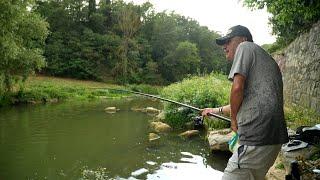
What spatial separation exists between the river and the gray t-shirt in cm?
534

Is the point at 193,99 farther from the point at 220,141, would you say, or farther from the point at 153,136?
the point at 220,141

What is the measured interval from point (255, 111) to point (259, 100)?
0.29 feet

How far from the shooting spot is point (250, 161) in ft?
9.53

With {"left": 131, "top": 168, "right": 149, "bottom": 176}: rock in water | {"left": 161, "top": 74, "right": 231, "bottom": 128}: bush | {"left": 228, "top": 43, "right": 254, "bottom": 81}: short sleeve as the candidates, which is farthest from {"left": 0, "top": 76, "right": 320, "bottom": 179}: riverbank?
{"left": 228, "top": 43, "right": 254, "bottom": 81}: short sleeve

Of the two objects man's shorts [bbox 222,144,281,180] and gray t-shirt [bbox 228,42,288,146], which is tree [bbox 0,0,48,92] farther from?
man's shorts [bbox 222,144,281,180]

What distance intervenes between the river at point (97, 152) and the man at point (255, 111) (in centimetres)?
524

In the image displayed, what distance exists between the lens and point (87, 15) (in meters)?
47.1

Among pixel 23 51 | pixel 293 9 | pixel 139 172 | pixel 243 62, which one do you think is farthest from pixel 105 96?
pixel 243 62

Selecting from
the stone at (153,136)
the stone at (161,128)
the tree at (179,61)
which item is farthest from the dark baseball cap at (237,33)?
the tree at (179,61)

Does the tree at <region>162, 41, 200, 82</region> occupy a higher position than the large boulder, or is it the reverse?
the tree at <region>162, 41, 200, 82</region>

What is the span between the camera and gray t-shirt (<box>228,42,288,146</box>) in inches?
112

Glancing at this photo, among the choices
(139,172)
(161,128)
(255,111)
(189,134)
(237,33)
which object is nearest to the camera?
(255,111)

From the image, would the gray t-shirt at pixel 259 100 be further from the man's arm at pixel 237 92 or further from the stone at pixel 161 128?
the stone at pixel 161 128

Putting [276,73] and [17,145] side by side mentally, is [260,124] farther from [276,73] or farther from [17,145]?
[17,145]
